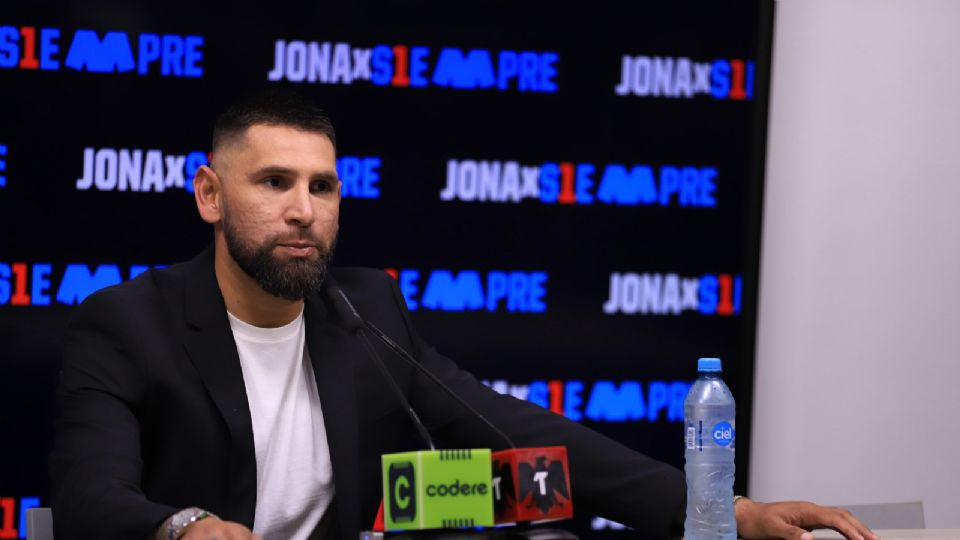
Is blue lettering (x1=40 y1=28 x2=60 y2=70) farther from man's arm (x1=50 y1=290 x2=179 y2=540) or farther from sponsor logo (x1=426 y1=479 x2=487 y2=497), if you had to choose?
sponsor logo (x1=426 y1=479 x2=487 y2=497)

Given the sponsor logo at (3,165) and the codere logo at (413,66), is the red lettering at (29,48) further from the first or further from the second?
the codere logo at (413,66)

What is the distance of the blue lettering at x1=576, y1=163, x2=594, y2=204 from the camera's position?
3.45 metres

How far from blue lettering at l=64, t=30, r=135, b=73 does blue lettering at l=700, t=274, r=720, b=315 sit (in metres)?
1.76

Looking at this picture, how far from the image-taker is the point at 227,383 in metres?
2.22

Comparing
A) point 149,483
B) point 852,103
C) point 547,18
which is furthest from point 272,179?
point 852,103

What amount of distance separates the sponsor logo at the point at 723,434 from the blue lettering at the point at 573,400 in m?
1.47


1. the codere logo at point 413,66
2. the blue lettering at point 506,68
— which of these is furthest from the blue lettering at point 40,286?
the blue lettering at point 506,68

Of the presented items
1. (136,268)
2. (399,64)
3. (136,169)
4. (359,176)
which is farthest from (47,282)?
(399,64)

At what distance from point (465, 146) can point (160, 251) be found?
2.96 feet

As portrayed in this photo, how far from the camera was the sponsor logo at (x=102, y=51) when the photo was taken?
313 cm

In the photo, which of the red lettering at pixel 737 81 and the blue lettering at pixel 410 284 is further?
the red lettering at pixel 737 81

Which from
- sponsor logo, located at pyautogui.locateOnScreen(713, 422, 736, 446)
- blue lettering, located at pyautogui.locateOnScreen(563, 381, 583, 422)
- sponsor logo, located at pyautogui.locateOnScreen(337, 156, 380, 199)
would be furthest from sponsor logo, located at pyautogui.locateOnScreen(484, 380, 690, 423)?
sponsor logo, located at pyautogui.locateOnScreen(713, 422, 736, 446)

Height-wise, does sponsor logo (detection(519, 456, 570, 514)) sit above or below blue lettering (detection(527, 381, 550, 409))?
above

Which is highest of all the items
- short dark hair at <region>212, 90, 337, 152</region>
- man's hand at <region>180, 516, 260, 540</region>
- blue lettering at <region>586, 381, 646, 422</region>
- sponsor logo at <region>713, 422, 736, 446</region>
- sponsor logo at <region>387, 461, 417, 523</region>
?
short dark hair at <region>212, 90, 337, 152</region>
